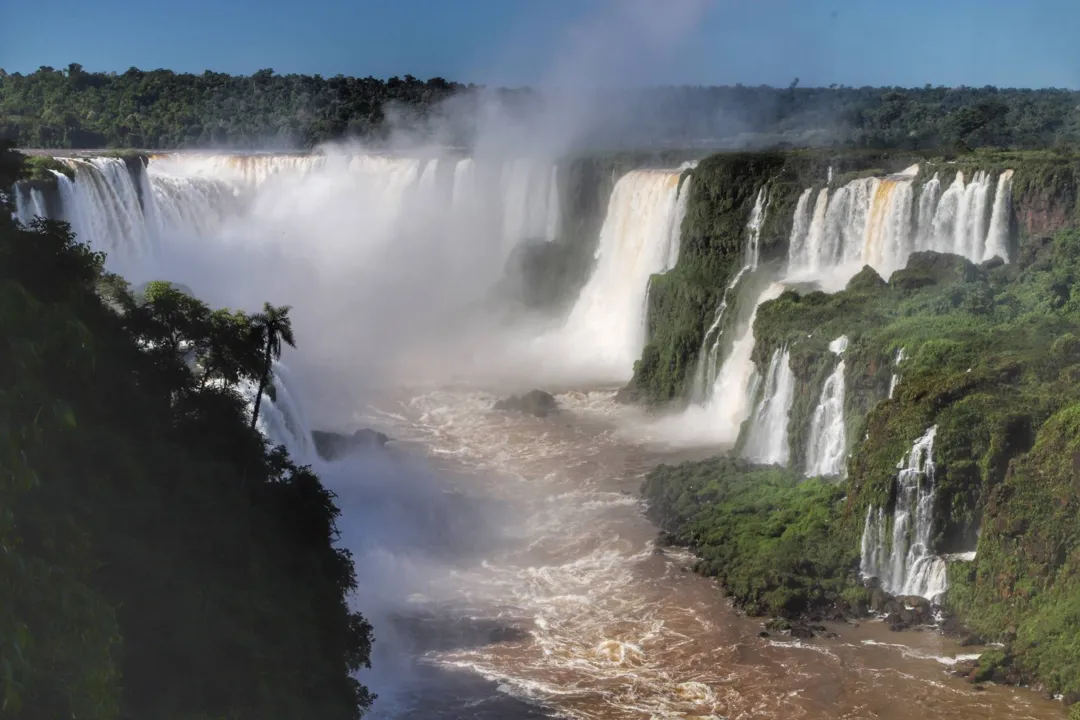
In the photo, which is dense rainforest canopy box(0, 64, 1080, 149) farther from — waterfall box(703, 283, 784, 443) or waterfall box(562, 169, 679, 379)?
waterfall box(703, 283, 784, 443)

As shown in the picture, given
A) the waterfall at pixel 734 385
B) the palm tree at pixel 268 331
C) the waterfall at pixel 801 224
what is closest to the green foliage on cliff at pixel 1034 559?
the waterfall at pixel 734 385

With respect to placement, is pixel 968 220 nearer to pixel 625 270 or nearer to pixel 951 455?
pixel 951 455

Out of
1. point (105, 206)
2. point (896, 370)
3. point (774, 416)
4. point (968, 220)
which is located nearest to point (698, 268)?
point (968, 220)

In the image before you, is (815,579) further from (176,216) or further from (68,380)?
(176,216)

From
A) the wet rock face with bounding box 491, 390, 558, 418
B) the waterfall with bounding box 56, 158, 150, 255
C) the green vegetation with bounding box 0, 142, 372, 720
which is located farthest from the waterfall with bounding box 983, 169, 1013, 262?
the waterfall with bounding box 56, 158, 150, 255

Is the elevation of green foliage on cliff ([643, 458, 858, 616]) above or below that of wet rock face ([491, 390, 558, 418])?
below

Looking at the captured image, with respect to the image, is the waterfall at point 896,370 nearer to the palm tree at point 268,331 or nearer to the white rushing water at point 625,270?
the palm tree at point 268,331
